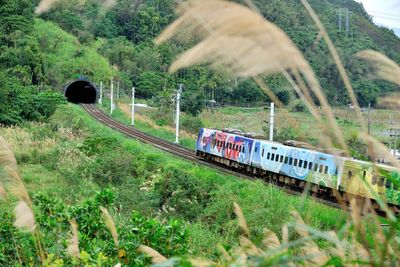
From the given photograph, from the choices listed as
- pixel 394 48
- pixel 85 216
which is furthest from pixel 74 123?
pixel 394 48

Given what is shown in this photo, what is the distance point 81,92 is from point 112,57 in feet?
13.2

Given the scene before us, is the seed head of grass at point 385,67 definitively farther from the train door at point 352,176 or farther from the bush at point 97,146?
the bush at point 97,146

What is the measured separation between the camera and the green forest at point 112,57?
996 inches

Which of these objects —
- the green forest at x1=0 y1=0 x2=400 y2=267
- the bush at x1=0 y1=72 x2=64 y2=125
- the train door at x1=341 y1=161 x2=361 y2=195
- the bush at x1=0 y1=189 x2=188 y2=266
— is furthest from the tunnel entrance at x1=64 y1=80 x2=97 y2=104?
the train door at x1=341 y1=161 x2=361 y2=195

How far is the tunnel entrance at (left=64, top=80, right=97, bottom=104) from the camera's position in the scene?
37.8 metres

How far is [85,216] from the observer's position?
3.89 meters

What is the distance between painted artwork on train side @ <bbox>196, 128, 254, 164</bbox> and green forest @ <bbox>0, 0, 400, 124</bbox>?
5636 millimetres

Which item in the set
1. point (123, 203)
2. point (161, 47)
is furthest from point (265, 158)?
point (161, 47)

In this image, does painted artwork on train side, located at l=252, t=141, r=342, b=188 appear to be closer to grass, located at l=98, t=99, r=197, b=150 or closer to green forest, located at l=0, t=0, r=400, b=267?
green forest, located at l=0, t=0, r=400, b=267

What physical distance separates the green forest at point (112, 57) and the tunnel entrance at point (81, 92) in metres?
0.73

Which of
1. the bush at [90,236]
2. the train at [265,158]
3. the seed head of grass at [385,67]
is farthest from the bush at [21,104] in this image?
the seed head of grass at [385,67]

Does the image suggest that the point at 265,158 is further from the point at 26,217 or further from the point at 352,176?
the point at 352,176

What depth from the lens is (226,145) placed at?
1589 centimetres


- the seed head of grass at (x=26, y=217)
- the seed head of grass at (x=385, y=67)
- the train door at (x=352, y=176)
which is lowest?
the seed head of grass at (x=26, y=217)
